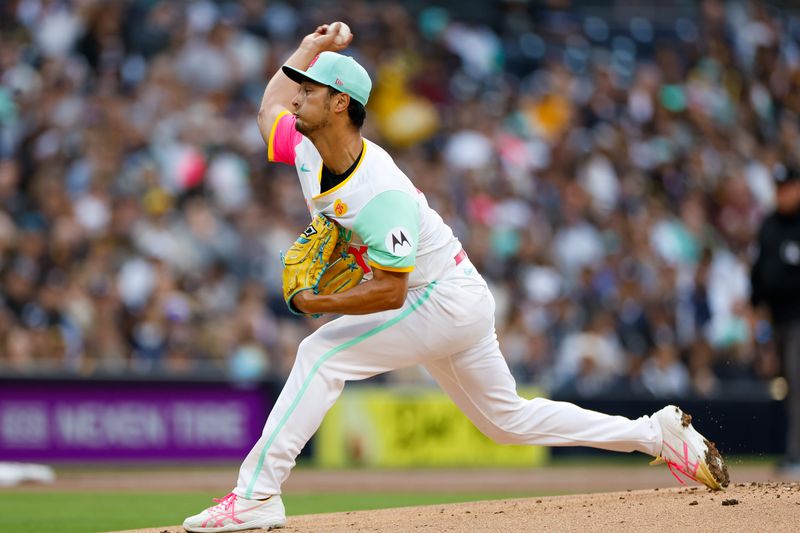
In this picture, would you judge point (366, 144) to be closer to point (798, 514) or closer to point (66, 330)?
point (798, 514)

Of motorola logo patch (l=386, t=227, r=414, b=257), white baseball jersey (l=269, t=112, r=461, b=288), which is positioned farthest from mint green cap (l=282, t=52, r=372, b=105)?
motorola logo patch (l=386, t=227, r=414, b=257)

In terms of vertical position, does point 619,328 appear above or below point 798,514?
above

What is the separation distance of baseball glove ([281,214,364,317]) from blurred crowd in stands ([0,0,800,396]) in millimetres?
6948

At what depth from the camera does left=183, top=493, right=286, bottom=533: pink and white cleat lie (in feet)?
19.5

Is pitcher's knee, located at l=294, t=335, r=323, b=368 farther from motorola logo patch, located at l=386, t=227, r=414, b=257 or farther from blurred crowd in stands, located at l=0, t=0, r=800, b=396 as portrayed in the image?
blurred crowd in stands, located at l=0, t=0, r=800, b=396

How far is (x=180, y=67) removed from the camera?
51.6 ft

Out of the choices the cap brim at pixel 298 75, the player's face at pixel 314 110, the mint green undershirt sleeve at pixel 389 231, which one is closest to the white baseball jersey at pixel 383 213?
the mint green undershirt sleeve at pixel 389 231

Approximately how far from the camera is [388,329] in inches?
238

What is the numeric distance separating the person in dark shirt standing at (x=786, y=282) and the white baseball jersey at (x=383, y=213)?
510 cm

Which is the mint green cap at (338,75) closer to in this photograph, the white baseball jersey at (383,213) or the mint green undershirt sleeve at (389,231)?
the white baseball jersey at (383,213)

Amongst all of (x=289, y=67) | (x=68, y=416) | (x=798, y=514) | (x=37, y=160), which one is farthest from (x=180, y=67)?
(x=798, y=514)

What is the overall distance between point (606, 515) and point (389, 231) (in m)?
1.80

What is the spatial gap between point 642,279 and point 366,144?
390 inches

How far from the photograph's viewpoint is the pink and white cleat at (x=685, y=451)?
669cm
